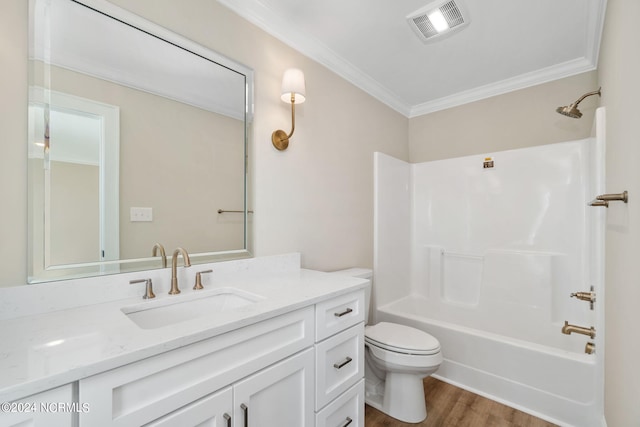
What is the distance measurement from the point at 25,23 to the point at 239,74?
0.80 m

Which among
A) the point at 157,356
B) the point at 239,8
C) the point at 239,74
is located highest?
the point at 239,8

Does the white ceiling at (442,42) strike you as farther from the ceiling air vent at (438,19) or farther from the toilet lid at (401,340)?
the toilet lid at (401,340)

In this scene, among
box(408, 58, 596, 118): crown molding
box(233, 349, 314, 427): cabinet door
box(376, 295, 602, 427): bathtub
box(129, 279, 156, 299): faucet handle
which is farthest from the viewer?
box(408, 58, 596, 118): crown molding

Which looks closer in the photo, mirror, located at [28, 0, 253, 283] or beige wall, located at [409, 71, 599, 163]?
mirror, located at [28, 0, 253, 283]

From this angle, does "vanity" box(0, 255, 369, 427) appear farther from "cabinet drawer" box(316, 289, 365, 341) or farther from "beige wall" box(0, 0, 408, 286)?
"beige wall" box(0, 0, 408, 286)

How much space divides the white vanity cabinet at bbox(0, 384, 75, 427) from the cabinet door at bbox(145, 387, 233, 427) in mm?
183

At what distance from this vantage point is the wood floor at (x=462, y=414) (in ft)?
5.49

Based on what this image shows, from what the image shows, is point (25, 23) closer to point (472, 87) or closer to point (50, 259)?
point (50, 259)

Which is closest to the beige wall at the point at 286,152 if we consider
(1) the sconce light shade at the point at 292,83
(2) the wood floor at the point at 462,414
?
(1) the sconce light shade at the point at 292,83

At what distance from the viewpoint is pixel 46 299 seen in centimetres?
93

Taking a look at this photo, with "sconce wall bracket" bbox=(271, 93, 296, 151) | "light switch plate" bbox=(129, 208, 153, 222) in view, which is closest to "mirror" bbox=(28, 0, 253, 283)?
"light switch plate" bbox=(129, 208, 153, 222)

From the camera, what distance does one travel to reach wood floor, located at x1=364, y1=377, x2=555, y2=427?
167 cm

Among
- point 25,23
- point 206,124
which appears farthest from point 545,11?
point 25,23

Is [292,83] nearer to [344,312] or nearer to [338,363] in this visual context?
[344,312]
